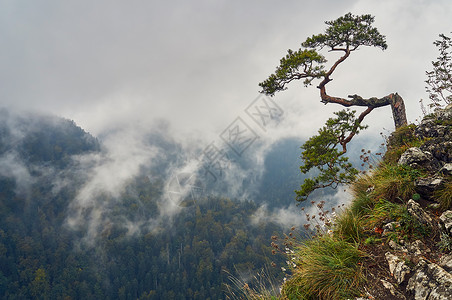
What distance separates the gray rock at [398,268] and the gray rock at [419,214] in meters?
0.99

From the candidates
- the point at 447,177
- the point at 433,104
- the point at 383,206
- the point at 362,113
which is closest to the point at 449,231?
the point at 383,206

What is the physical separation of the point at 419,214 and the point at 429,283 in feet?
5.50

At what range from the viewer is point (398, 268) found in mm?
3959

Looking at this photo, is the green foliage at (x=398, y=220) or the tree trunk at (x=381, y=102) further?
the tree trunk at (x=381, y=102)

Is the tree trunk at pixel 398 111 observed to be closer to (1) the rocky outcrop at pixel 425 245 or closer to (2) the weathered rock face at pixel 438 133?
(2) the weathered rock face at pixel 438 133

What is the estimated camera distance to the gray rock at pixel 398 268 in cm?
384

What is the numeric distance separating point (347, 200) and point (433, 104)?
18.4 feet

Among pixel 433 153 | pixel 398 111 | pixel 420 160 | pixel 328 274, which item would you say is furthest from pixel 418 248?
pixel 398 111

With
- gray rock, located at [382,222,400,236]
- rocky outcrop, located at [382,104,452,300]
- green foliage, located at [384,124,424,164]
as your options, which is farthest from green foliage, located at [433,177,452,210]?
green foliage, located at [384,124,424,164]

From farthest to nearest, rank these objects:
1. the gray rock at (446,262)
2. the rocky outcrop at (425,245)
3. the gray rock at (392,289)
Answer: the gray rock at (392,289)
the gray rock at (446,262)
the rocky outcrop at (425,245)

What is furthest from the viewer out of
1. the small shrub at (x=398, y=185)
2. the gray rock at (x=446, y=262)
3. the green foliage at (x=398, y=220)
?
the small shrub at (x=398, y=185)

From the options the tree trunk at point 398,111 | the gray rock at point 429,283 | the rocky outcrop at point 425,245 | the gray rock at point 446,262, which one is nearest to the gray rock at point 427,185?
the rocky outcrop at point 425,245

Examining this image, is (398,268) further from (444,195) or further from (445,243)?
(444,195)

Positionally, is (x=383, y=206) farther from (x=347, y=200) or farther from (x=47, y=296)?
(x=47, y=296)
